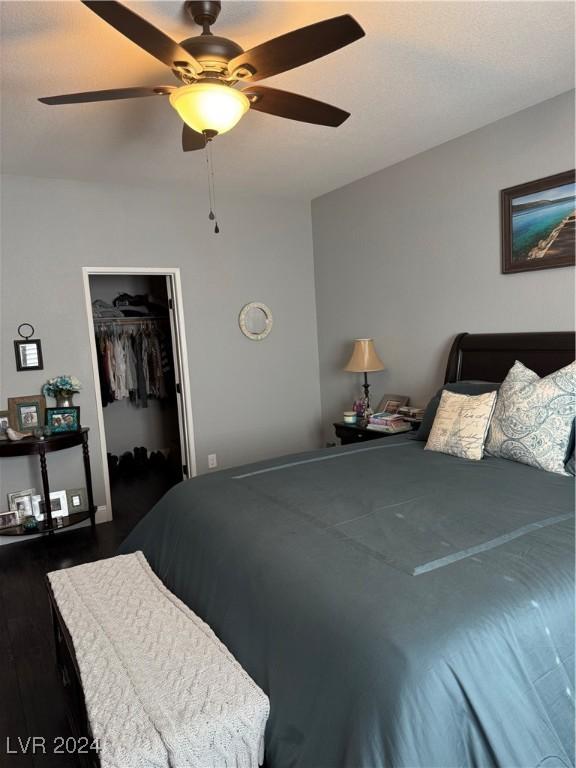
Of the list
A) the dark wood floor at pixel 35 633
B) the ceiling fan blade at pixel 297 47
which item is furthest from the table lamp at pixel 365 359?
the ceiling fan blade at pixel 297 47

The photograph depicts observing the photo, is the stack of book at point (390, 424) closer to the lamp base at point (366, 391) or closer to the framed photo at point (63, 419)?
the lamp base at point (366, 391)

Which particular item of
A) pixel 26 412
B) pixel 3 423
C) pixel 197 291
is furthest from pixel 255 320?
pixel 3 423

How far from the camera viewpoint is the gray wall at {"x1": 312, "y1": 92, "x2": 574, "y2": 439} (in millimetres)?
3158

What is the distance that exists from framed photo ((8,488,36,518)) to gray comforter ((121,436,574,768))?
6.96 ft

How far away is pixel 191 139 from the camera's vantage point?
8.39 ft

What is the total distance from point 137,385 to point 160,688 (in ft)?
14.4

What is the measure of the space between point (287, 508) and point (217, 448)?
2.66 metres

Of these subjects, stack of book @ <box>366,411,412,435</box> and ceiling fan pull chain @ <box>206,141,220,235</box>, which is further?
stack of book @ <box>366,411,412,435</box>

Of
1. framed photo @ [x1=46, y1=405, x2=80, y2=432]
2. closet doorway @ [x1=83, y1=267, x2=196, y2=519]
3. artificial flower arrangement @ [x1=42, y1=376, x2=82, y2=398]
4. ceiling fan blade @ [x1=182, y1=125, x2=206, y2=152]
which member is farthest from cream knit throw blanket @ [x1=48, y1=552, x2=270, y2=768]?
closet doorway @ [x1=83, y1=267, x2=196, y2=519]

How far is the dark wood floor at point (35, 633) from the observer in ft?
6.57

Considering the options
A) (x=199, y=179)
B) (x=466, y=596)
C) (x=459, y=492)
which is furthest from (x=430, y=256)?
(x=466, y=596)

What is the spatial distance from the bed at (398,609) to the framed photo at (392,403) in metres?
1.83

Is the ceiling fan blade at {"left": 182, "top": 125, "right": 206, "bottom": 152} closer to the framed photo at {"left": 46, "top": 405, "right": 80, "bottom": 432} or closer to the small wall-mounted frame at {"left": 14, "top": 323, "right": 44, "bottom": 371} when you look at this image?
the small wall-mounted frame at {"left": 14, "top": 323, "right": 44, "bottom": 371}

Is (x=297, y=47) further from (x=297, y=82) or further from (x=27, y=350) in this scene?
(x=27, y=350)
